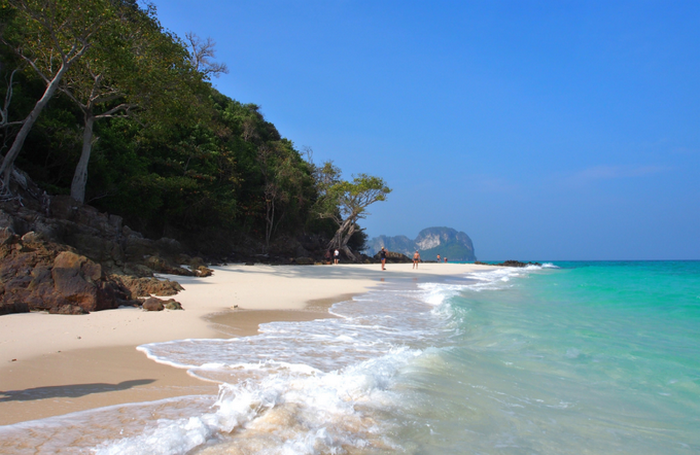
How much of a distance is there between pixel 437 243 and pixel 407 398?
17500cm

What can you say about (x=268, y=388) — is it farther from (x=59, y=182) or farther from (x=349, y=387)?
(x=59, y=182)

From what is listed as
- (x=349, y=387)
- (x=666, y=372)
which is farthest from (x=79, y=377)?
(x=666, y=372)

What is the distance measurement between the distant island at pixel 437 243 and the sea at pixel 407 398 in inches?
5994

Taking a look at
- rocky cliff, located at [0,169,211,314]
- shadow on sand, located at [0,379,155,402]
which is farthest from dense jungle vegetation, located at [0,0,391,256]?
shadow on sand, located at [0,379,155,402]

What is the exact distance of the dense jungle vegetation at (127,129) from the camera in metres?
11.6

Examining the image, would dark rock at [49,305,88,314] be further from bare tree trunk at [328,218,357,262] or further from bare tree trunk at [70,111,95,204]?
bare tree trunk at [328,218,357,262]

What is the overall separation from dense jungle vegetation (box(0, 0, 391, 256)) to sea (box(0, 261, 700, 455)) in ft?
34.1

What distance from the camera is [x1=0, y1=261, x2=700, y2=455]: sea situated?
2111 millimetres

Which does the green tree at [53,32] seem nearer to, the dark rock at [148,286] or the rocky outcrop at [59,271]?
the rocky outcrop at [59,271]

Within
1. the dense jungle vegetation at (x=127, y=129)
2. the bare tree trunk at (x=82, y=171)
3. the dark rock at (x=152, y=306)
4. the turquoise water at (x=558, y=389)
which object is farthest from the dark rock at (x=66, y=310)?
the bare tree trunk at (x=82, y=171)

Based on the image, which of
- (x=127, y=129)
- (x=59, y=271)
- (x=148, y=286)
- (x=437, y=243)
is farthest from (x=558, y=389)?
(x=437, y=243)

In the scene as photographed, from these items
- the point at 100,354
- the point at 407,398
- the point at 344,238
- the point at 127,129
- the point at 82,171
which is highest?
the point at 127,129

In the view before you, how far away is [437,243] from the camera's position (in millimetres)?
173625

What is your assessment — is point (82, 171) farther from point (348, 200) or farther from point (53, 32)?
point (348, 200)
